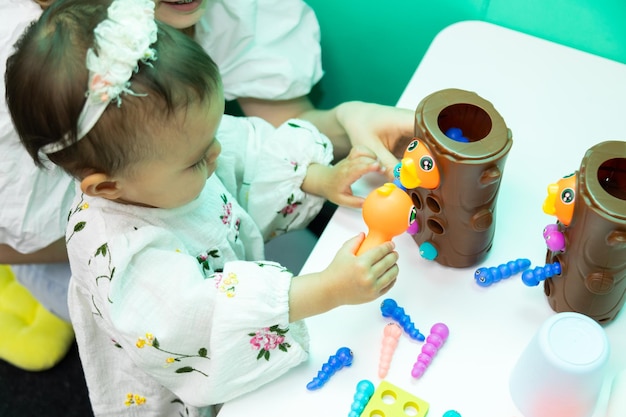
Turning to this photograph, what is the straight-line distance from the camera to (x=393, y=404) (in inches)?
21.2

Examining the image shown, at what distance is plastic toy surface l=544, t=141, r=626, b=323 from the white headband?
0.35 meters

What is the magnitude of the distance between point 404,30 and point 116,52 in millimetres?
596

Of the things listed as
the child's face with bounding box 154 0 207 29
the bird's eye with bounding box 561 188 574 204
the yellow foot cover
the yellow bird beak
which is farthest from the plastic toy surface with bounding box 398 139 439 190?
the yellow foot cover

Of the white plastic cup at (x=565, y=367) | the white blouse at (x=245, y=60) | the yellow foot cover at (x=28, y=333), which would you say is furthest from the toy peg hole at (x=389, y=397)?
the yellow foot cover at (x=28, y=333)

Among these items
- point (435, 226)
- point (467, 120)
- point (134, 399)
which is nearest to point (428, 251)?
point (435, 226)

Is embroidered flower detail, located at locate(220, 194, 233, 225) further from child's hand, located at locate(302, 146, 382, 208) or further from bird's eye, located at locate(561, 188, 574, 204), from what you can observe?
bird's eye, located at locate(561, 188, 574, 204)

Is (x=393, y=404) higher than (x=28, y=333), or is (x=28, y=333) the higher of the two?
(x=393, y=404)

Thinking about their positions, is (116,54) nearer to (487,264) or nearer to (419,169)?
(419,169)

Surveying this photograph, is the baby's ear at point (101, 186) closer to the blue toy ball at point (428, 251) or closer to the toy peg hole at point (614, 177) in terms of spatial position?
the blue toy ball at point (428, 251)

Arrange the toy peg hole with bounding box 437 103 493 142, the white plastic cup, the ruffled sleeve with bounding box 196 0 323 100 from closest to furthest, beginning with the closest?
1. the white plastic cup
2. the toy peg hole with bounding box 437 103 493 142
3. the ruffled sleeve with bounding box 196 0 323 100

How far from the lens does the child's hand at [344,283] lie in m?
0.56

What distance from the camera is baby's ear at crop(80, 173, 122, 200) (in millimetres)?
562

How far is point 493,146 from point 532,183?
0.19 meters

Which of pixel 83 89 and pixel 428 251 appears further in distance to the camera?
pixel 428 251
